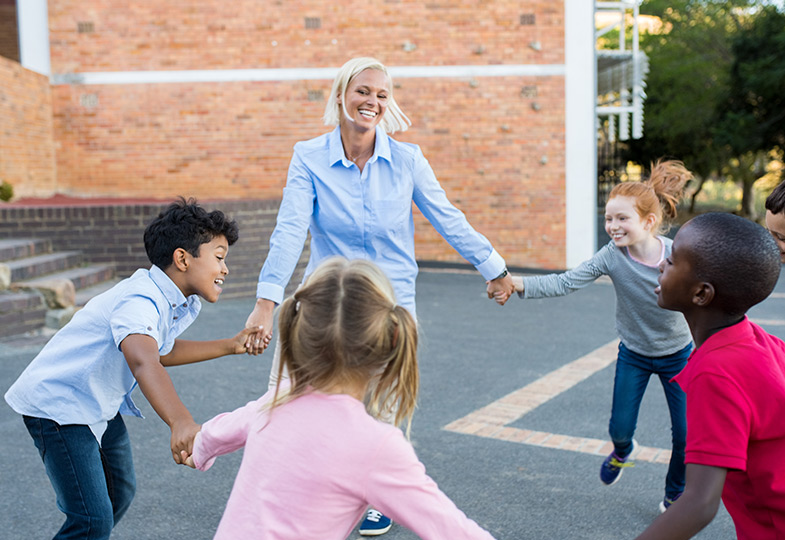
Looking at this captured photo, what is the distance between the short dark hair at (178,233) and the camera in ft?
8.25

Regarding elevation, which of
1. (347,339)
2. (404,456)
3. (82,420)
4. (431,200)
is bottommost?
(82,420)

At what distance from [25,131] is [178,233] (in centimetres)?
1292

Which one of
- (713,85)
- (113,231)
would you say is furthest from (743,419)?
(713,85)

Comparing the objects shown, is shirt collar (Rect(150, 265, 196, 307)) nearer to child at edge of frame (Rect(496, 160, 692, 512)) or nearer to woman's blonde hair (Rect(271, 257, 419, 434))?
woman's blonde hair (Rect(271, 257, 419, 434))

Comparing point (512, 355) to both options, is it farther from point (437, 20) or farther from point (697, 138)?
point (697, 138)

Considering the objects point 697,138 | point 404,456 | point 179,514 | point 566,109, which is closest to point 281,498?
point 404,456

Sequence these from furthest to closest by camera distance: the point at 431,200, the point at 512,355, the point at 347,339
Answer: the point at 512,355
the point at 431,200
the point at 347,339

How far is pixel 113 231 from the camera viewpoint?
33.7 ft

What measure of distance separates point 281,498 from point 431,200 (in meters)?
2.19

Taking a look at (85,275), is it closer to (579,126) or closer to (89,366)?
(89,366)

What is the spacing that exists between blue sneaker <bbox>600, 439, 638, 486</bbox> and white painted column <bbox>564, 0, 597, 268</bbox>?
35.7 feet

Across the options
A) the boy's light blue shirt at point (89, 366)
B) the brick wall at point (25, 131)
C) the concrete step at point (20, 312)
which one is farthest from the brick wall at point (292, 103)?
the boy's light blue shirt at point (89, 366)

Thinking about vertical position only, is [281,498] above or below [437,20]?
below

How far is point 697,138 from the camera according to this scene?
33.7m
